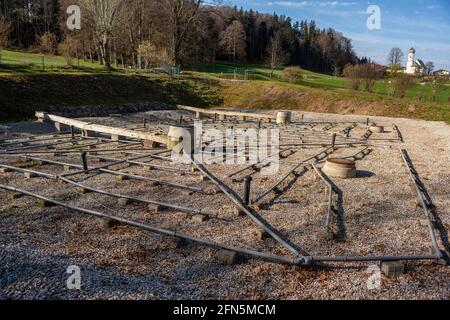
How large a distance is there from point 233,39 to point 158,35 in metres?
31.4

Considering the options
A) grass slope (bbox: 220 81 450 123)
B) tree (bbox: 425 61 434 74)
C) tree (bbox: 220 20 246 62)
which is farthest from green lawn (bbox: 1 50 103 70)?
tree (bbox: 425 61 434 74)

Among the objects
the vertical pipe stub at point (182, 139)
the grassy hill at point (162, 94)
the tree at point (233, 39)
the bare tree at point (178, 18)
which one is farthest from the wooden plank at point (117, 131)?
the tree at point (233, 39)

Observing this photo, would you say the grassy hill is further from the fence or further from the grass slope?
the fence

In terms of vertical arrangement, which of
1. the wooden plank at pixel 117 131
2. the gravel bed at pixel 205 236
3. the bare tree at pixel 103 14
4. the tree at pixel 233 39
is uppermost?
the tree at pixel 233 39

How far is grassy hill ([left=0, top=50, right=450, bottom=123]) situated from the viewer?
22094 millimetres

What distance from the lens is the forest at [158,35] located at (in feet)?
129

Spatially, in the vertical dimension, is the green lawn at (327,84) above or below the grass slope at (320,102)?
above

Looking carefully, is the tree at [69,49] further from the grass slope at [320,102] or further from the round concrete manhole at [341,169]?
the round concrete manhole at [341,169]

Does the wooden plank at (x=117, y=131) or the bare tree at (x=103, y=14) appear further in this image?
the bare tree at (x=103, y=14)

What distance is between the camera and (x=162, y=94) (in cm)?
3144

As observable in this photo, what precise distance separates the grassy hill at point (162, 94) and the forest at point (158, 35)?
7404 mm

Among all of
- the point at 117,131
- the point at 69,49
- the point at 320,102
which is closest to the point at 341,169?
the point at 117,131

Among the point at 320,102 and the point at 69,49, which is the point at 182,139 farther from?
the point at 69,49
